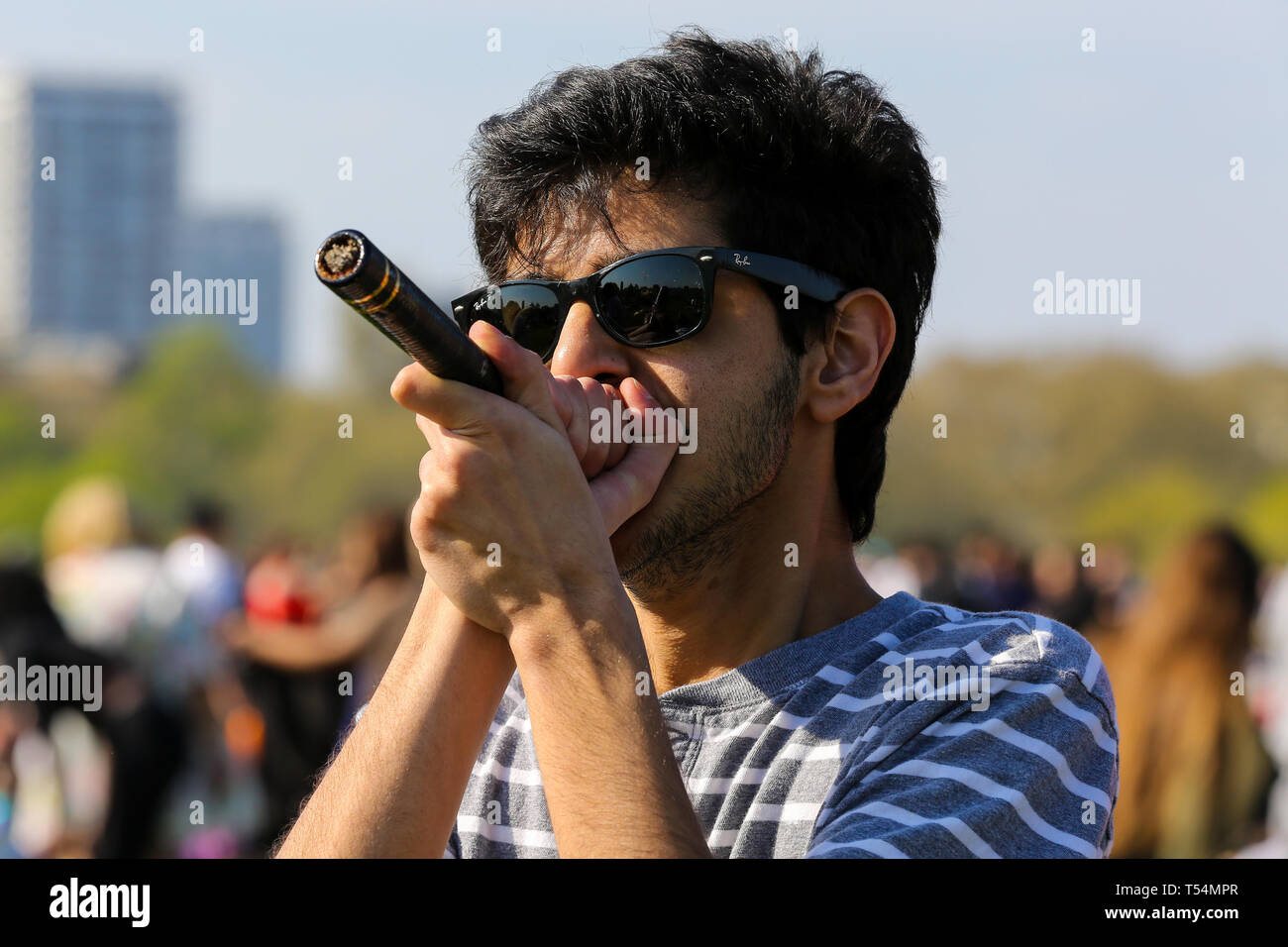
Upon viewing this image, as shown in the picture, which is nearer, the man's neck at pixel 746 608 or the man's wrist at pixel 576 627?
the man's wrist at pixel 576 627

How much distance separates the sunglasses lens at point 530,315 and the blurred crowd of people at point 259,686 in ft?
9.67

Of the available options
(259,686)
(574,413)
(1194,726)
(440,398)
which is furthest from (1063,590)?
(440,398)

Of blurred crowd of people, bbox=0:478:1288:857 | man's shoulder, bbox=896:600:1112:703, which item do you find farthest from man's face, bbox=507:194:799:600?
blurred crowd of people, bbox=0:478:1288:857

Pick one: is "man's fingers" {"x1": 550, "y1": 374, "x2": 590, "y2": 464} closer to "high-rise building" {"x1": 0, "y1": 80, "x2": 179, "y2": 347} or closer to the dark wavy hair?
the dark wavy hair

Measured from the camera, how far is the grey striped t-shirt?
2098mm

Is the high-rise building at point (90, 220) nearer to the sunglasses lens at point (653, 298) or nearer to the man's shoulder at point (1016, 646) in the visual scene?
the sunglasses lens at point (653, 298)

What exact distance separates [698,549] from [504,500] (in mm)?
717

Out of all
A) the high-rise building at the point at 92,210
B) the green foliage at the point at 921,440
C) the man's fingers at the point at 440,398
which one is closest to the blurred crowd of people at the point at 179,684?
the man's fingers at the point at 440,398

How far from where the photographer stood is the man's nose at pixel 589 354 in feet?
8.50

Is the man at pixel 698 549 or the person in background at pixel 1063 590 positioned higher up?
the man at pixel 698 549
